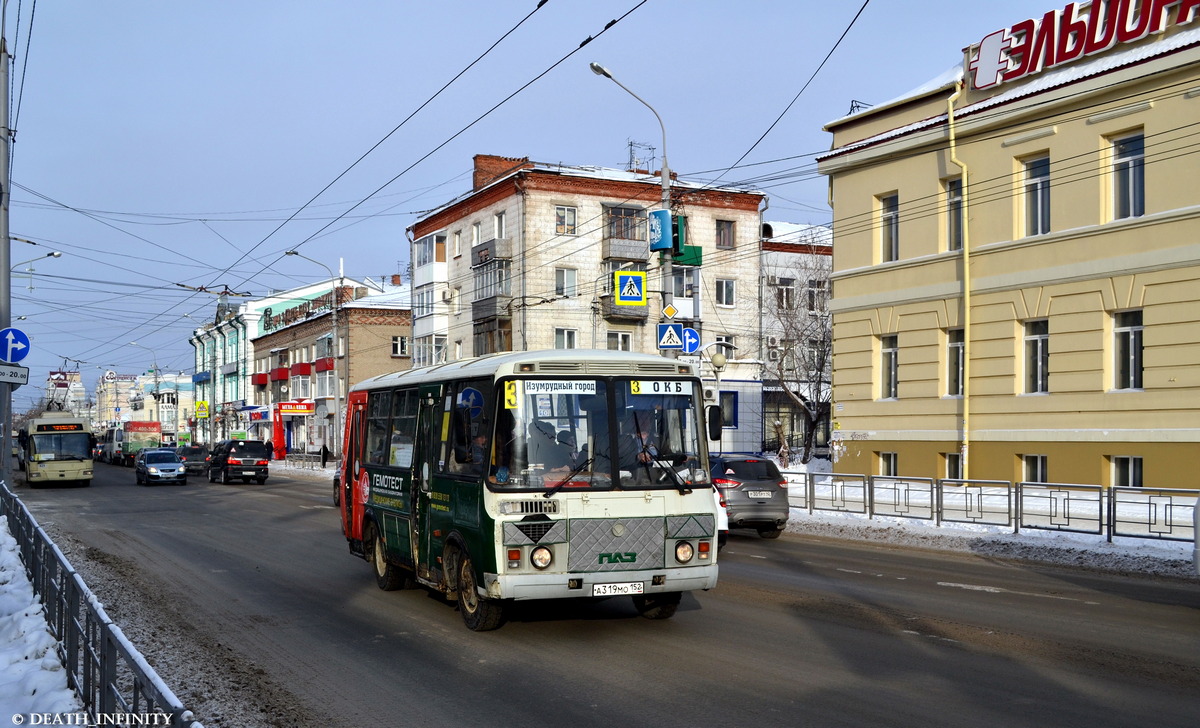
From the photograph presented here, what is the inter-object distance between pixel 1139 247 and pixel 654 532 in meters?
19.3

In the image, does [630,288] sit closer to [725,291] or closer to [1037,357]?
[1037,357]

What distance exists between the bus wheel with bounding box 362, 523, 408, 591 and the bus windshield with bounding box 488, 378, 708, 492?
13.7 ft

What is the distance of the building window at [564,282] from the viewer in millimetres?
57000

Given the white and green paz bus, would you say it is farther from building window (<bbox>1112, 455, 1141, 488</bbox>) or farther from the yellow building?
building window (<bbox>1112, 455, 1141, 488</bbox>)

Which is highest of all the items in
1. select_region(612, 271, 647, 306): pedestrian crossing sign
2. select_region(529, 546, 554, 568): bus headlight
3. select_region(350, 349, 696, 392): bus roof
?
select_region(612, 271, 647, 306): pedestrian crossing sign

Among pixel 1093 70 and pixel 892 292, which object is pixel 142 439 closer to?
pixel 892 292

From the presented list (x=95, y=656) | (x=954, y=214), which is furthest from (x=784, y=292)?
(x=95, y=656)

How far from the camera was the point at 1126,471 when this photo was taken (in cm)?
2608

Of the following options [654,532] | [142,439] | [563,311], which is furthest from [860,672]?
[142,439]

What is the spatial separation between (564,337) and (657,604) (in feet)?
150

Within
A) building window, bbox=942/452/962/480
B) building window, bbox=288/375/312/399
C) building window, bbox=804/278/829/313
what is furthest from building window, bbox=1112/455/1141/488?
building window, bbox=288/375/312/399

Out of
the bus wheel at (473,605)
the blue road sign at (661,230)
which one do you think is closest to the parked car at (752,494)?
the blue road sign at (661,230)

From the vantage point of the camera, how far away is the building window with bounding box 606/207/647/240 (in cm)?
5862

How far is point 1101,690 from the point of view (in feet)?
26.5
